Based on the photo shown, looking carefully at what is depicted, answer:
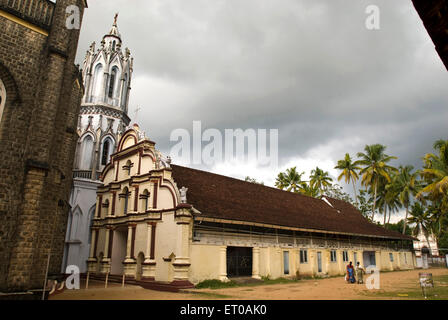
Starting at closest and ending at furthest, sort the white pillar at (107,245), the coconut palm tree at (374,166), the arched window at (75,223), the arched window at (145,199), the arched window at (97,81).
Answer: the arched window at (145,199)
the white pillar at (107,245)
the arched window at (75,223)
the arched window at (97,81)
the coconut palm tree at (374,166)

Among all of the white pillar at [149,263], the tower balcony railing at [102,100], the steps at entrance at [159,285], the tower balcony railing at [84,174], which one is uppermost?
the tower balcony railing at [102,100]

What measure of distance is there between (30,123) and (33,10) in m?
4.42

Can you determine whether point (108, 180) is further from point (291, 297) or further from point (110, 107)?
point (291, 297)

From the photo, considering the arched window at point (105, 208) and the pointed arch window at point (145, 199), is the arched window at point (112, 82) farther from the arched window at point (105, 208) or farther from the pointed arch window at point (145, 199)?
the pointed arch window at point (145, 199)

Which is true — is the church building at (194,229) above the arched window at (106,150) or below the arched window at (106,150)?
below

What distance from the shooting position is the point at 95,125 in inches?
1193

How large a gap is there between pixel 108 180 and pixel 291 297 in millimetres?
16189

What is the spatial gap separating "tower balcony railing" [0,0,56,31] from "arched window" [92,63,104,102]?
65.0 ft

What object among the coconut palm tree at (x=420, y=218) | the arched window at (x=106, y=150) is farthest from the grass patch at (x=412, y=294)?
the coconut palm tree at (x=420, y=218)

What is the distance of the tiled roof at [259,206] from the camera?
18922mm

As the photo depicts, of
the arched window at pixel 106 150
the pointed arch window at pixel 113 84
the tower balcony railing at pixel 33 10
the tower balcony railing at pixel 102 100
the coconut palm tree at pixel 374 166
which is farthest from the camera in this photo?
the coconut palm tree at pixel 374 166

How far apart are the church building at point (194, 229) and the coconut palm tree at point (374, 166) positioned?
60.4 ft

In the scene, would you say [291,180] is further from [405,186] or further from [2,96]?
[2,96]

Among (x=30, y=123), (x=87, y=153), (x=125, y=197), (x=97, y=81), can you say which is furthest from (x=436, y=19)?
(x=97, y=81)
